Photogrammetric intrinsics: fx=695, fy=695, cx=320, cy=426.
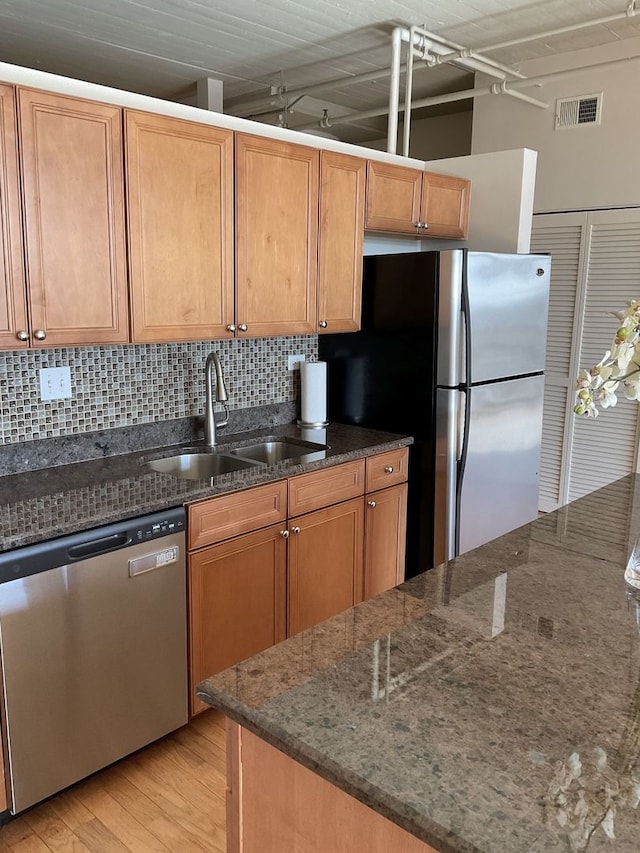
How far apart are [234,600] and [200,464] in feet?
2.09

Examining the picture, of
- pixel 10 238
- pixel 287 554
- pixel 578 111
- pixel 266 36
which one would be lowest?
pixel 287 554

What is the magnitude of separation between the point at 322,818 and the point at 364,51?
411 centimetres

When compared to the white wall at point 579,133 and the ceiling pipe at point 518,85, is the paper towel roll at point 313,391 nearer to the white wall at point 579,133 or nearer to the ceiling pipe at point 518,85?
the white wall at point 579,133

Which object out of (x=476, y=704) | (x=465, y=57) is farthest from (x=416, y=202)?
(x=476, y=704)

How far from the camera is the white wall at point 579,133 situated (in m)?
4.01

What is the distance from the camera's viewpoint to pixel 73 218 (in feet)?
7.11

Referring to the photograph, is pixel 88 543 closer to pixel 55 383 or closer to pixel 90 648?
pixel 90 648

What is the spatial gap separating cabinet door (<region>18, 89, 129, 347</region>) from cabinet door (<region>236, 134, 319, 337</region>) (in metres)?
0.52

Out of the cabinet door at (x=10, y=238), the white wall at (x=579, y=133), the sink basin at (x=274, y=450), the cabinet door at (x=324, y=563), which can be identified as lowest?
the cabinet door at (x=324, y=563)

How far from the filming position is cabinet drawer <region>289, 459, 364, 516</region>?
2635mm

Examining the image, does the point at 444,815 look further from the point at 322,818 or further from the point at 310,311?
the point at 310,311

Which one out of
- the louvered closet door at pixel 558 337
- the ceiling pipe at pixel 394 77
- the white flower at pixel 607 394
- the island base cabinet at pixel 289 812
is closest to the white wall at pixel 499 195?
the ceiling pipe at pixel 394 77

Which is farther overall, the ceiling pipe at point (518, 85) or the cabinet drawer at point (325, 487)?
the ceiling pipe at point (518, 85)

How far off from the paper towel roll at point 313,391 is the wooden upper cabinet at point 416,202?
0.70 m
